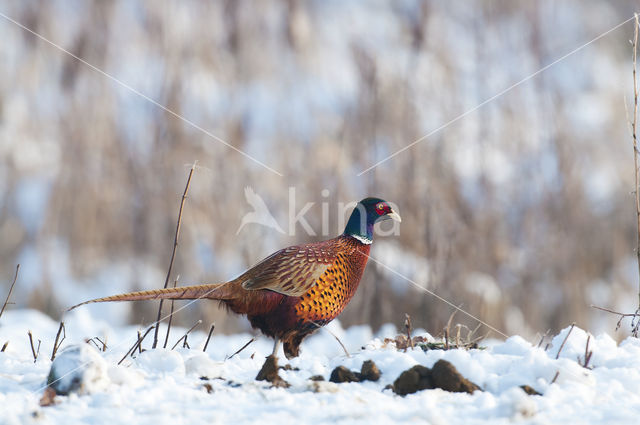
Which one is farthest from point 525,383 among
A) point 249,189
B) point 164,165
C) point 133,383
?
point 164,165

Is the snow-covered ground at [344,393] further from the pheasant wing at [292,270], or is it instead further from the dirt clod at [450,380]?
the pheasant wing at [292,270]

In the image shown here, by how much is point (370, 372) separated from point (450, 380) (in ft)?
0.81

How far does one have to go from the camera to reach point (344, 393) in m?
1.97

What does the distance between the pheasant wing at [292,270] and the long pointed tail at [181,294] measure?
10 centimetres

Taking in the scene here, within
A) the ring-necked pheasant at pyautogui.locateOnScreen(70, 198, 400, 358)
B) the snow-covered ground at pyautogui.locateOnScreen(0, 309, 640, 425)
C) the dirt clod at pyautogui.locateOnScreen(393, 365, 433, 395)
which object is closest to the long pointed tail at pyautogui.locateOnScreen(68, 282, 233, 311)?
the ring-necked pheasant at pyautogui.locateOnScreen(70, 198, 400, 358)

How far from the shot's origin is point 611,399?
1983 mm

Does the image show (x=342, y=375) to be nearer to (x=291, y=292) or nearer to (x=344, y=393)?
(x=344, y=393)

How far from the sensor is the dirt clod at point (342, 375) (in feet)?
6.88

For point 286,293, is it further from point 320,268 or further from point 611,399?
point 611,399

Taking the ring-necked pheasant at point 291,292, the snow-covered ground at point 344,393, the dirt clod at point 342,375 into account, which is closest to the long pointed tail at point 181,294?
the ring-necked pheasant at point 291,292

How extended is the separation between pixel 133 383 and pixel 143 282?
4.86m

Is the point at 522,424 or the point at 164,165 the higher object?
the point at 164,165

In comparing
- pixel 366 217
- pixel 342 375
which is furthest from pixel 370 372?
pixel 366 217

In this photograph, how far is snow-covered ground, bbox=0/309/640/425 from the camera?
5.91 feet
